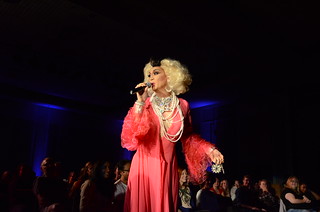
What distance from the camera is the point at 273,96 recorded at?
797 cm

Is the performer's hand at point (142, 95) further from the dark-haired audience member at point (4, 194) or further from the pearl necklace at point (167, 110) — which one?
the dark-haired audience member at point (4, 194)

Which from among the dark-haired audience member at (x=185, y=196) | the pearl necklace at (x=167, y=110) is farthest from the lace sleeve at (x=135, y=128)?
the dark-haired audience member at (x=185, y=196)

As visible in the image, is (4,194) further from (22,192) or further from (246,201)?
(246,201)

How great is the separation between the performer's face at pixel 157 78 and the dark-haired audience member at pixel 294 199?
161 inches

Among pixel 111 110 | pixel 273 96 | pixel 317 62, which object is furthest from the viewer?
pixel 111 110

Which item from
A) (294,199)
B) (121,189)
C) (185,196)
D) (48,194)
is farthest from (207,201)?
(48,194)

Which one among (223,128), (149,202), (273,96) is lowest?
(149,202)

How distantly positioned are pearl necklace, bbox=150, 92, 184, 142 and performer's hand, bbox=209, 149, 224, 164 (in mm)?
251

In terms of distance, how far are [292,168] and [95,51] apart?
221 inches

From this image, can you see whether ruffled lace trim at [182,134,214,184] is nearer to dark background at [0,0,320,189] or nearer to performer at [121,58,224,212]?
performer at [121,58,224,212]

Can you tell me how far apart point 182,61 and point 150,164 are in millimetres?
5628

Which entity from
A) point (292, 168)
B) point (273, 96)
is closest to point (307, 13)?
point (273, 96)

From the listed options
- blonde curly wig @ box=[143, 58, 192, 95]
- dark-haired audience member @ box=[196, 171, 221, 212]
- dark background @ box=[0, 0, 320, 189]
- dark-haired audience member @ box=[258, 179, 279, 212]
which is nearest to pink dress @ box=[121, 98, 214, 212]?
blonde curly wig @ box=[143, 58, 192, 95]

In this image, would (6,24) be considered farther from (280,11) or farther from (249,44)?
(280,11)
